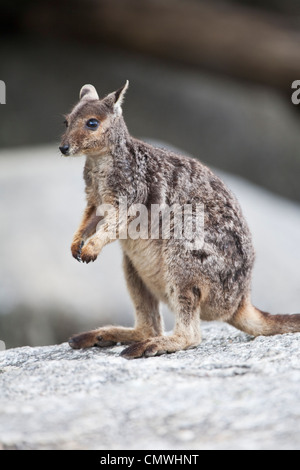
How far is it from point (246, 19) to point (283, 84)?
3.91 ft

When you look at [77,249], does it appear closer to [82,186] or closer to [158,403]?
[158,403]

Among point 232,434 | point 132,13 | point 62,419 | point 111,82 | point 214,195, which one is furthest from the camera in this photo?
point 111,82

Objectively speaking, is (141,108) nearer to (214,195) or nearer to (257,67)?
(257,67)

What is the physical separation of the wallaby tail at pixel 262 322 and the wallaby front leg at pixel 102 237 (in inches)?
47.3

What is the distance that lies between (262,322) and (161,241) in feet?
3.46

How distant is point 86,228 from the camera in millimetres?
6695

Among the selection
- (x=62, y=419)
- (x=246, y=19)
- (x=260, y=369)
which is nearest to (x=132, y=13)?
(x=246, y=19)

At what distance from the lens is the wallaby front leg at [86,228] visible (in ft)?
21.5

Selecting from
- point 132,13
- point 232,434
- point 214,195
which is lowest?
point 232,434

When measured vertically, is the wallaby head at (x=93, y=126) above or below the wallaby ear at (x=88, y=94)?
below

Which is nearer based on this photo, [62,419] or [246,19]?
[62,419]

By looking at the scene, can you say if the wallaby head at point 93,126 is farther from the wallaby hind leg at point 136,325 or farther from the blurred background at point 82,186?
the blurred background at point 82,186

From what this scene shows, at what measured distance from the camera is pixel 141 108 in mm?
17719

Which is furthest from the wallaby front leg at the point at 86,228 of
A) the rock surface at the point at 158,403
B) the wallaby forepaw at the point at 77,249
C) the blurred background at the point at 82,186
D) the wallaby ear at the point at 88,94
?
the blurred background at the point at 82,186
